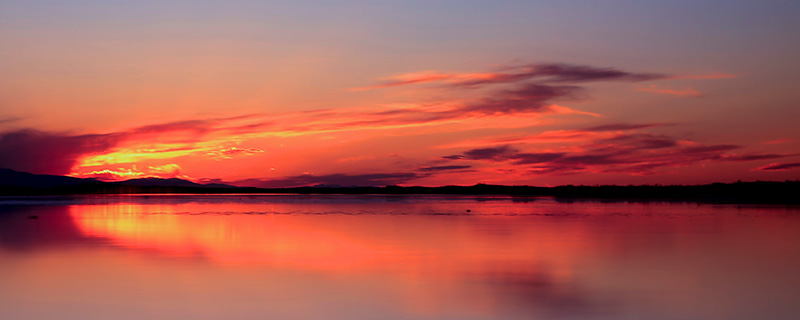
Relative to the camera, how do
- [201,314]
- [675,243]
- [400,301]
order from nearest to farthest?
[201,314]
[400,301]
[675,243]

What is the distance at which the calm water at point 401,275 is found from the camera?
11.4m

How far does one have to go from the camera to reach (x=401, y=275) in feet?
48.9

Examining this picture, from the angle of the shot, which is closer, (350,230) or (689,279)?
(689,279)

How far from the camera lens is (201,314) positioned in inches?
431

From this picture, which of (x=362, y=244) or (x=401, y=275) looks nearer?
(x=401, y=275)

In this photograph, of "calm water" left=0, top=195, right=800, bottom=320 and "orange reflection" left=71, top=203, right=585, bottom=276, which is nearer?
"calm water" left=0, top=195, right=800, bottom=320

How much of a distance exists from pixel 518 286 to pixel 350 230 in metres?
14.4

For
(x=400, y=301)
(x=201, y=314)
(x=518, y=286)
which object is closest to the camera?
(x=201, y=314)

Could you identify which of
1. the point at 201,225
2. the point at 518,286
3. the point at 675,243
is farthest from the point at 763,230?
the point at 201,225

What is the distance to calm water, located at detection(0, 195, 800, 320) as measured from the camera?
11.4m

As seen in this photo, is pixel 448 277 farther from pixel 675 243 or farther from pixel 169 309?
pixel 675 243

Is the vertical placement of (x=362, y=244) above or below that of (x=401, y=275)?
above

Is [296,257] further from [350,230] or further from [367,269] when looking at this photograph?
[350,230]

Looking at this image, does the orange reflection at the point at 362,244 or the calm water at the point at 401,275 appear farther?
the orange reflection at the point at 362,244
